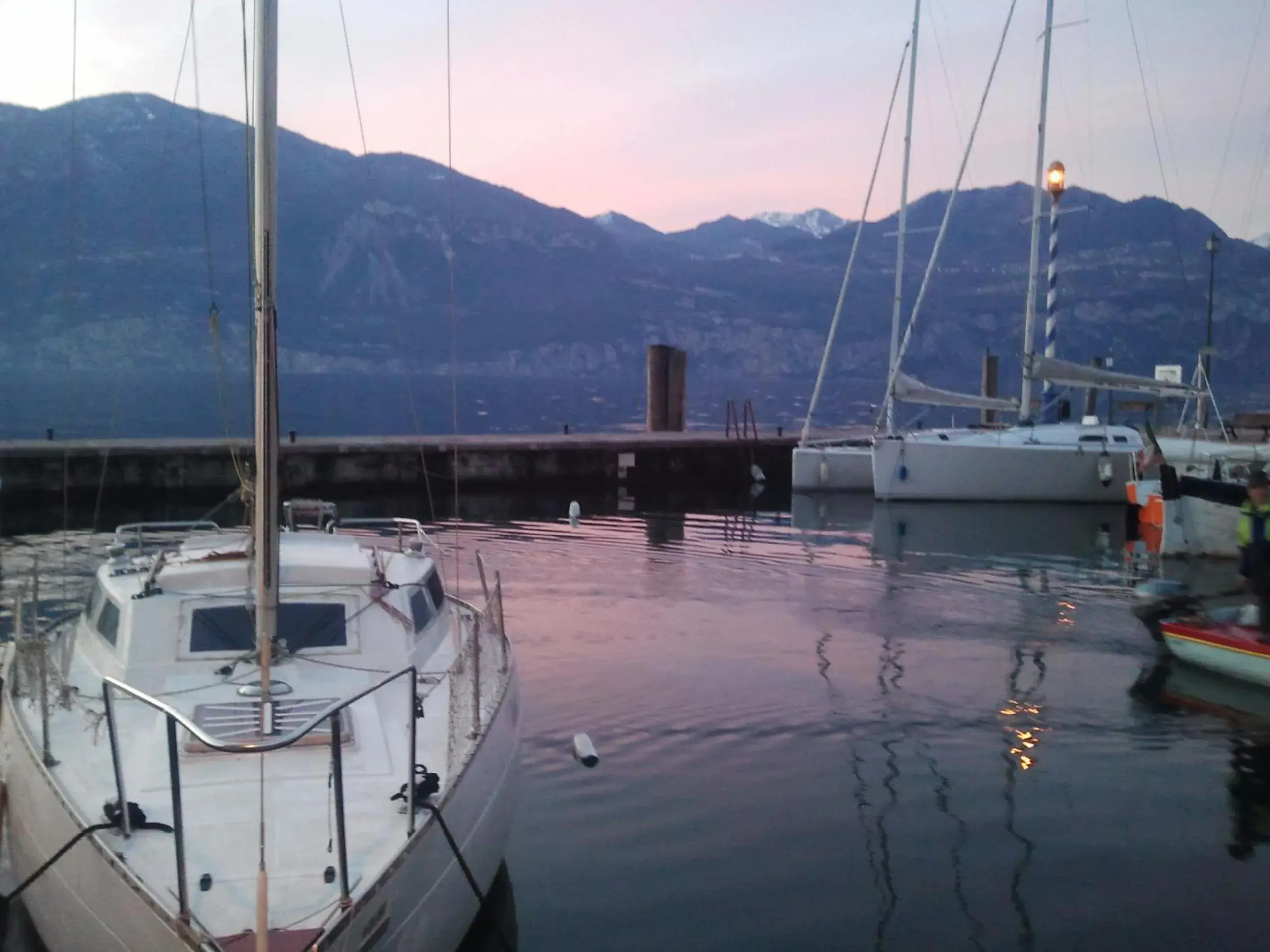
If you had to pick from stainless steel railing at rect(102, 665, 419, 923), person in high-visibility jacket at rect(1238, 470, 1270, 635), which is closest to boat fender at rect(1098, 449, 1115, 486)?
person in high-visibility jacket at rect(1238, 470, 1270, 635)

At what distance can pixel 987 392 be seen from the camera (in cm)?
4178

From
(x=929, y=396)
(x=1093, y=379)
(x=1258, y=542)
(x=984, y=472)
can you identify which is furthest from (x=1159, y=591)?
(x=1093, y=379)

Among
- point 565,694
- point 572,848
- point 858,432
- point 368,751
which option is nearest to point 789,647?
point 565,694

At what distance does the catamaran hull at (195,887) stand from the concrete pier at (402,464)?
Answer: 61.8 feet

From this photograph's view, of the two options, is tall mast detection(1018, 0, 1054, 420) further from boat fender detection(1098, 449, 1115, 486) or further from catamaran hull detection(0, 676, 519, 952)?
catamaran hull detection(0, 676, 519, 952)

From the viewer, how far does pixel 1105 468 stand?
28828mm

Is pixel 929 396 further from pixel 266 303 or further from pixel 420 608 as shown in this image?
pixel 266 303

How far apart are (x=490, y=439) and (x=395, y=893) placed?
28.9 metres

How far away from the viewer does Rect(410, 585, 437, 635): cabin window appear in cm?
883

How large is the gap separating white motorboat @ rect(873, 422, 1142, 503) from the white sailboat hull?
1 cm

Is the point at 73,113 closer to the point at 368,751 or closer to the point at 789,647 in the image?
the point at 368,751

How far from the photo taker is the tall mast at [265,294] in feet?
21.7

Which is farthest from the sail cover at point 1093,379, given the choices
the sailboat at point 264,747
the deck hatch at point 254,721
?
the deck hatch at point 254,721

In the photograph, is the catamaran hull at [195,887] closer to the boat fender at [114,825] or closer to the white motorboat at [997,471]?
the boat fender at [114,825]
